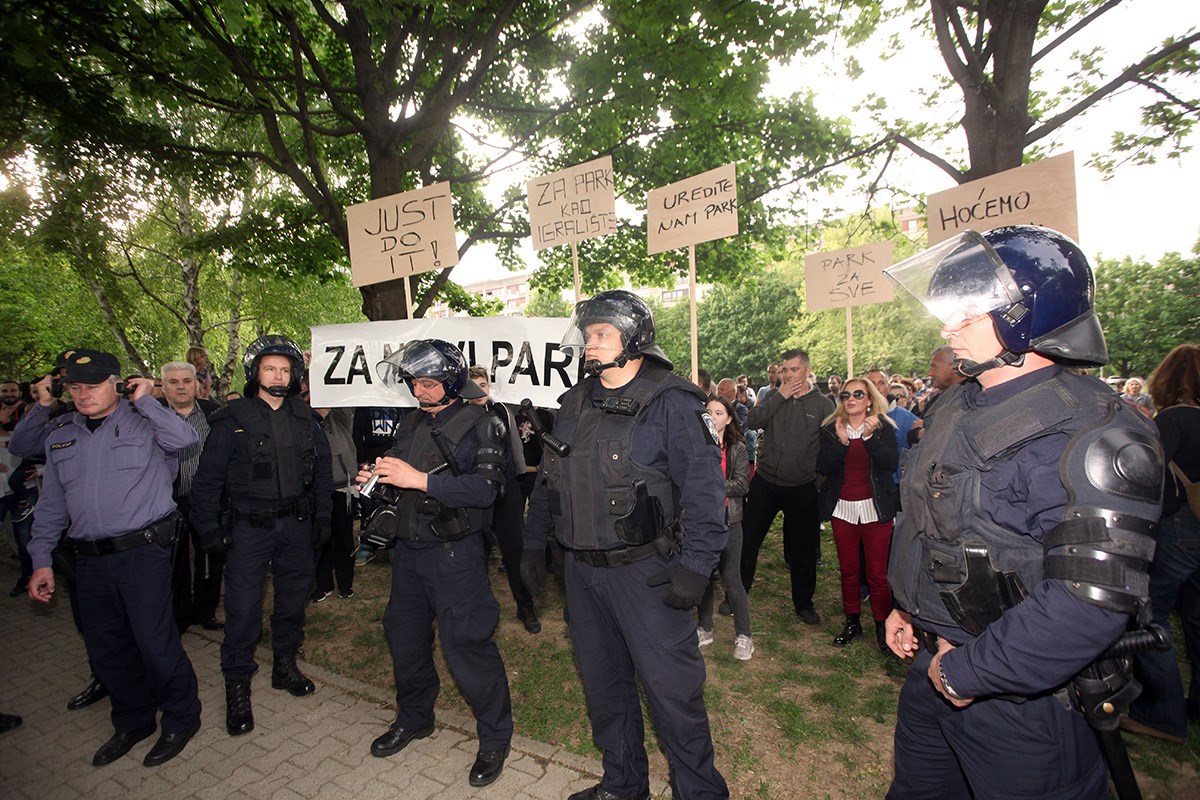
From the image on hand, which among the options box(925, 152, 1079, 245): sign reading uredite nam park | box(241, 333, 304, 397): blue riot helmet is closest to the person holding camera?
box(241, 333, 304, 397): blue riot helmet

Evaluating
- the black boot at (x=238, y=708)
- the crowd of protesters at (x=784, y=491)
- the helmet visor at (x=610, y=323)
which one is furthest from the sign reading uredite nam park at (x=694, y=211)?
the black boot at (x=238, y=708)

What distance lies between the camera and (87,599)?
3.51 m

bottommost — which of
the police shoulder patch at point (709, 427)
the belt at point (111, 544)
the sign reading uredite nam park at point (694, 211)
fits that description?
the belt at point (111, 544)

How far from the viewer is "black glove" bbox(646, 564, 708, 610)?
101 inches

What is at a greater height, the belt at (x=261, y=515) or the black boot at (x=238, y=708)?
the belt at (x=261, y=515)

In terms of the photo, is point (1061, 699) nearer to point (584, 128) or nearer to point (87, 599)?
point (87, 599)

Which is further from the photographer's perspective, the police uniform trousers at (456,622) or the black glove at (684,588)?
the police uniform trousers at (456,622)

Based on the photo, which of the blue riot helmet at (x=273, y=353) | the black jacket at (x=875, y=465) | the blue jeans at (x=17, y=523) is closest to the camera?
the blue riot helmet at (x=273, y=353)

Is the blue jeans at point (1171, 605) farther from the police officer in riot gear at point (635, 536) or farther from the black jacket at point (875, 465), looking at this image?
the police officer in riot gear at point (635, 536)

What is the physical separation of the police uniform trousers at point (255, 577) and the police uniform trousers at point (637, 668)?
227cm

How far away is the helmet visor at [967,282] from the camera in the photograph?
5.95 ft

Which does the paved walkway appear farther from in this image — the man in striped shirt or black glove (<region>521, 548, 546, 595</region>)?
black glove (<region>521, 548, 546, 595</region>)

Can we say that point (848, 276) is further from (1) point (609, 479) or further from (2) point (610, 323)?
(1) point (609, 479)

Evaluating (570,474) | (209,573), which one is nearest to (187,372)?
(209,573)
